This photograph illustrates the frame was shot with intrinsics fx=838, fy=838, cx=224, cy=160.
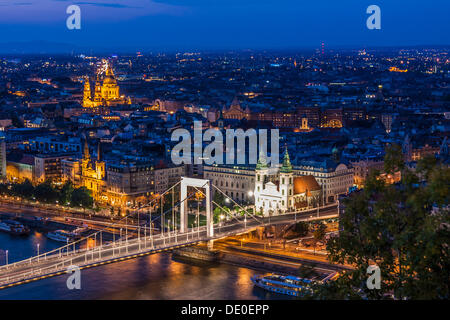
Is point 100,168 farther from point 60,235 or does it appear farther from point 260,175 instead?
point 260,175

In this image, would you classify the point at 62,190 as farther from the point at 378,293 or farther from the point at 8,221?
the point at 378,293

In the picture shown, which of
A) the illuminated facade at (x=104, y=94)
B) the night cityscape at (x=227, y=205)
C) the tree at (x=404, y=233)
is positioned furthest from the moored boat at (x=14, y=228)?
the illuminated facade at (x=104, y=94)

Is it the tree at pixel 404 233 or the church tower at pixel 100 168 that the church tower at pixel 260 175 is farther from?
the tree at pixel 404 233

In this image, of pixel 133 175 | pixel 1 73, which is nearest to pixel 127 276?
pixel 133 175

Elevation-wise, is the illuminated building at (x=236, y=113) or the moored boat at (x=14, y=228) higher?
the illuminated building at (x=236, y=113)

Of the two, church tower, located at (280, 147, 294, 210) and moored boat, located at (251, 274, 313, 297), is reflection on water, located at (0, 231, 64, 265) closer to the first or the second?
moored boat, located at (251, 274, 313, 297)

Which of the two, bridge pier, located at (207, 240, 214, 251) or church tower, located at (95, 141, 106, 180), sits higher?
church tower, located at (95, 141, 106, 180)

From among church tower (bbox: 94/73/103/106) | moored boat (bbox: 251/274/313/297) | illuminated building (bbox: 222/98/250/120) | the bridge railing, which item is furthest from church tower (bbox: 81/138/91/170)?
church tower (bbox: 94/73/103/106)

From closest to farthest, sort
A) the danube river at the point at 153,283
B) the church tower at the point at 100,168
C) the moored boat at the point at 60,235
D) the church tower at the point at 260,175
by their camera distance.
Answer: the danube river at the point at 153,283, the moored boat at the point at 60,235, the church tower at the point at 260,175, the church tower at the point at 100,168
